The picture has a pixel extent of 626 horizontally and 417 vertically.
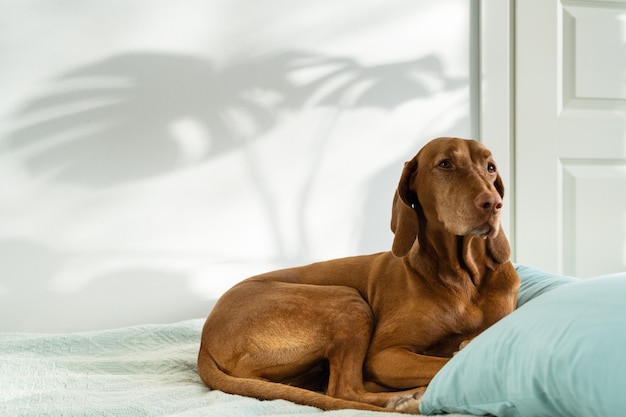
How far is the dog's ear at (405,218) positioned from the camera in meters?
1.91

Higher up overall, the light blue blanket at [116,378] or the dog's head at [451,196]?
the dog's head at [451,196]

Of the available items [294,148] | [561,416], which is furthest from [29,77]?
[561,416]

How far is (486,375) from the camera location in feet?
4.09

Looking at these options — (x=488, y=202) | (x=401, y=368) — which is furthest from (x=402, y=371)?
(x=488, y=202)

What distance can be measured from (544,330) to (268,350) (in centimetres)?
84

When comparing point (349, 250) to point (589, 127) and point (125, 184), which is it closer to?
point (125, 184)

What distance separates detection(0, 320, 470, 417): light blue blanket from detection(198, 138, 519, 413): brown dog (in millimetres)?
148

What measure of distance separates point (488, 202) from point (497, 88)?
1.69 metres

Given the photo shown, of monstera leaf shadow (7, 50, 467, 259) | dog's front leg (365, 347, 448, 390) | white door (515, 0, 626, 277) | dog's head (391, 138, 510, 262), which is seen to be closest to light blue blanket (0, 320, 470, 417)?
dog's front leg (365, 347, 448, 390)

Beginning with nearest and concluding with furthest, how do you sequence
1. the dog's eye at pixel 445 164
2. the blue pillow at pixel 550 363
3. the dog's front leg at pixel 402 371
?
1. the blue pillow at pixel 550 363
2. the dog's front leg at pixel 402 371
3. the dog's eye at pixel 445 164

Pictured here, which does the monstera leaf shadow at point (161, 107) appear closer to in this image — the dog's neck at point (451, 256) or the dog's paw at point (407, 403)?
the dog's neck at point (451, 256)

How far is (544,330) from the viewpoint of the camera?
1.20 m

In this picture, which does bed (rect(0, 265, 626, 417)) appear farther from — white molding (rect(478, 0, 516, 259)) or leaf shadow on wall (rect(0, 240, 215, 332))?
white molding (rect(478, 0, 516, 259))

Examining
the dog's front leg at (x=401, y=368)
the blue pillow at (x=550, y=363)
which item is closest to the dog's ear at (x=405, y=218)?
the dog's front leg at (x=401, y=368)
